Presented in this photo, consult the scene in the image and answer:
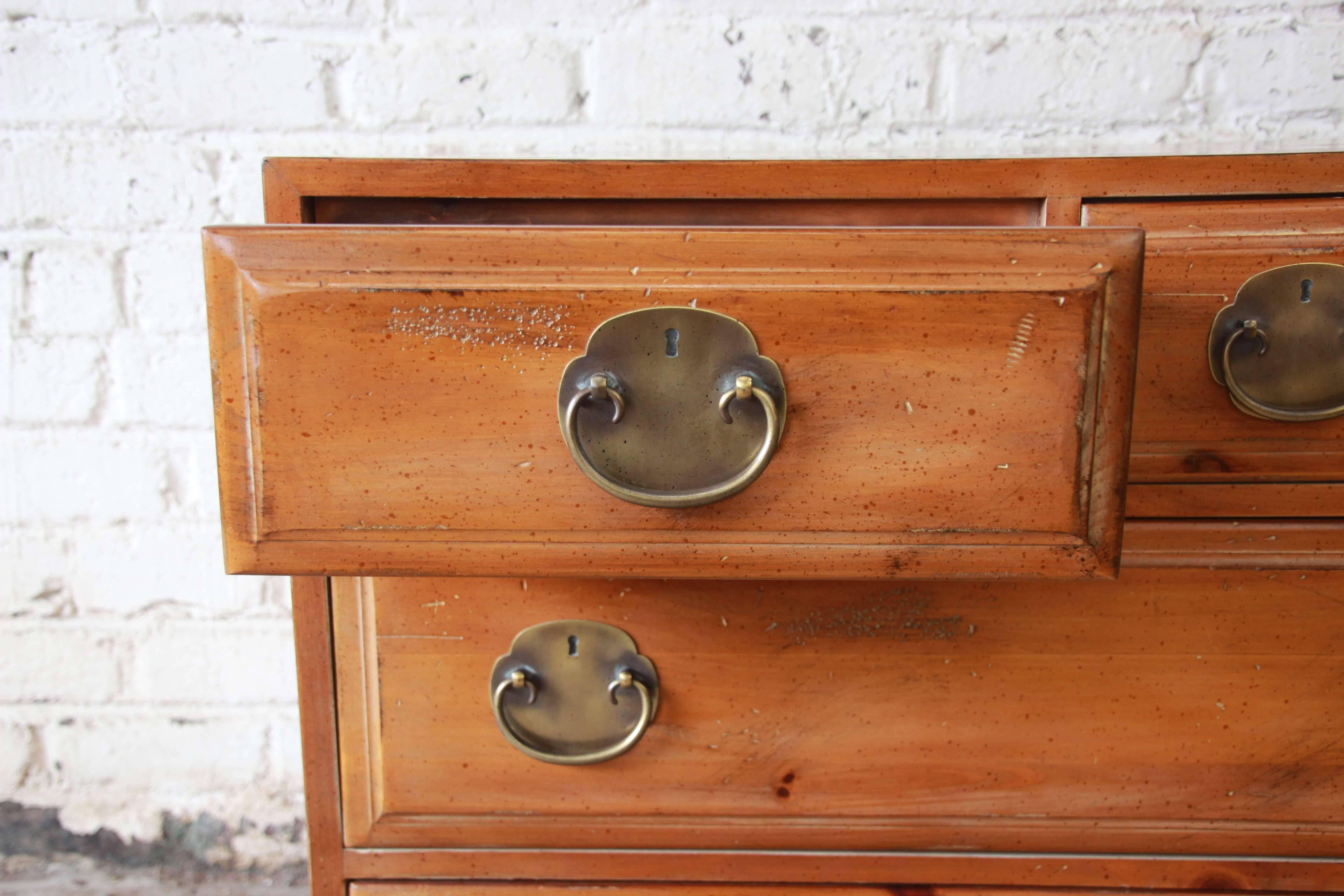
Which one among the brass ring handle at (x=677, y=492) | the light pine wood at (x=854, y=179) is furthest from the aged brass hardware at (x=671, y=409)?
the light pine wood at (x=854, y=179)

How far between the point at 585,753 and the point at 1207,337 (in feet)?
1.35

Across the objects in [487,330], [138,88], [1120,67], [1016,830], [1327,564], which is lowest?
[1016,830]

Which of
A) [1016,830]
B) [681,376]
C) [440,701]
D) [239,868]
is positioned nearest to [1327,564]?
[1016,830]

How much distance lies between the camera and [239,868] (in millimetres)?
824

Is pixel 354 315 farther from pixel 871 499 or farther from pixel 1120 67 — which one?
pixel 1120 67

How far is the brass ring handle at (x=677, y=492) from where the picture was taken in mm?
319

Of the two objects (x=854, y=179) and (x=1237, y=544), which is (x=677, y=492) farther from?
(x=1237, y=544)

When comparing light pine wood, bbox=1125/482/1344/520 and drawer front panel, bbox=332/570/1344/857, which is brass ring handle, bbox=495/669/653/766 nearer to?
drawer front panel, bbox=332/570/1344/857

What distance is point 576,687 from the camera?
0.43m

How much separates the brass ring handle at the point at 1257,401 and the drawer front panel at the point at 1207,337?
1 cm

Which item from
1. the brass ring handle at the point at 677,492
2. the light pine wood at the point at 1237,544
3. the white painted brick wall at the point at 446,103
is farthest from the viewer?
the white painted brick wall at the point at 446,103

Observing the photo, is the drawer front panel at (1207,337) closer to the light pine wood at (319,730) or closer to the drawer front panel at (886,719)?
the drawer front panel at (886,719)

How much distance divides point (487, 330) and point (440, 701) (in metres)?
0.23

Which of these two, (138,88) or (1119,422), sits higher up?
(138,88)
